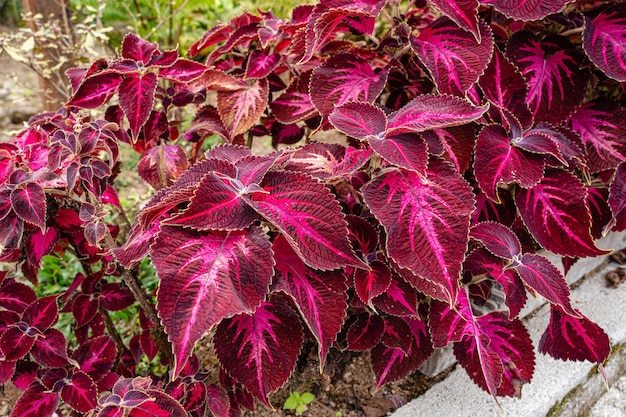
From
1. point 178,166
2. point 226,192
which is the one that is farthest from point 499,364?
point 178,166

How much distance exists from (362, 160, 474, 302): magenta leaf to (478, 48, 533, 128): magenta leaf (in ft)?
1.02

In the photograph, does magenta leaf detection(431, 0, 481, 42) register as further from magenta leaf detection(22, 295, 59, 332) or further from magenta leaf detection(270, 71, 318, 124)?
magenta leaf detection(22, 295, 59, 332)

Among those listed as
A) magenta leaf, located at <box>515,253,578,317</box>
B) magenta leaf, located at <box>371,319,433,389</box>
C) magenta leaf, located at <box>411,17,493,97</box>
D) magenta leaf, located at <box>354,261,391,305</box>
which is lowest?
magenta leaf, located at <box>371,319,433,389</box>

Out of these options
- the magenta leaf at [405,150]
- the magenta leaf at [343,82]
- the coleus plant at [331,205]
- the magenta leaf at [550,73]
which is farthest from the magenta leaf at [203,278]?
the magenta leaf at [550,73]

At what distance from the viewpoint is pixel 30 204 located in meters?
0.89

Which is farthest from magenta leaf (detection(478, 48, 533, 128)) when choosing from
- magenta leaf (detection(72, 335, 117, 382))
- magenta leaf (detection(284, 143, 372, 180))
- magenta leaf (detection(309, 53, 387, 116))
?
magenta leaf (detection(72, 335, 117, 382))

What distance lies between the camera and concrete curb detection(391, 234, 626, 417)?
1.22 meters

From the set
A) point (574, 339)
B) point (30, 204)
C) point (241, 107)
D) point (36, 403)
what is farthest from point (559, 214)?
point (36, 403)

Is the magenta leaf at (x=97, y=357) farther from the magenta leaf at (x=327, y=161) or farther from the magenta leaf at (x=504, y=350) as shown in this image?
the magenta leaf at (x=504, y=350)

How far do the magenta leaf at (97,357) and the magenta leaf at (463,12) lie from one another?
0.94 metres

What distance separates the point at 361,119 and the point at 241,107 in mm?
401

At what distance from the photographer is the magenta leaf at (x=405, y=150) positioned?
79 centimetres

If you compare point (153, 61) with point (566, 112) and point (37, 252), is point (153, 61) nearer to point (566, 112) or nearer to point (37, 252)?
point (37, 252)

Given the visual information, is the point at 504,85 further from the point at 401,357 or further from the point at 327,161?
the point at 401,357
